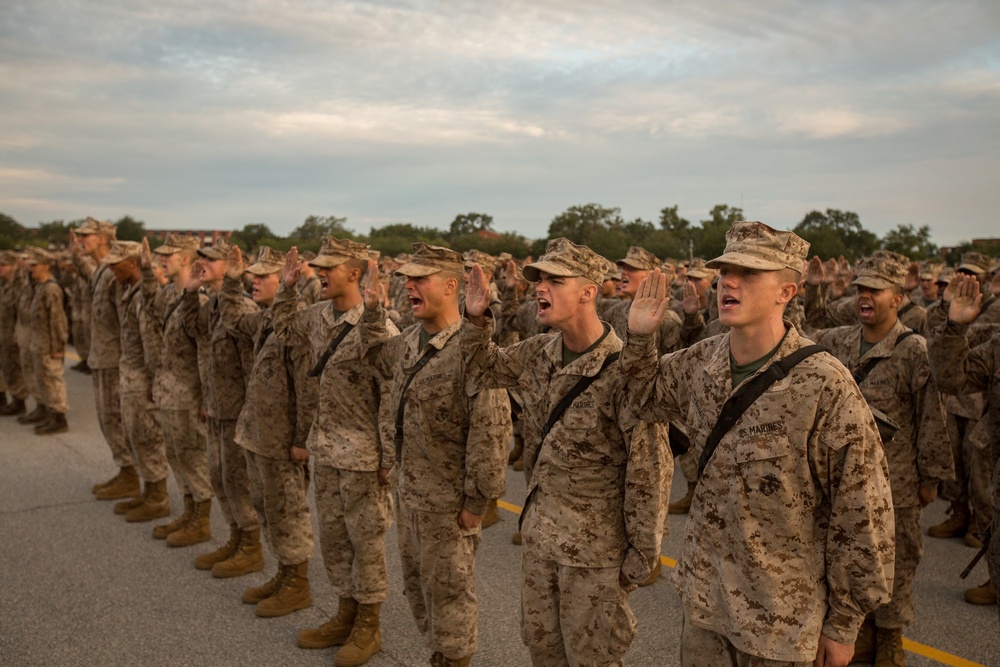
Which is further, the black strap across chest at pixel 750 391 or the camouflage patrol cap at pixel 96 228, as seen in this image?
the camouflage patrol cap at pixel 96 228

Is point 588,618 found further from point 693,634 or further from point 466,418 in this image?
point 466,418

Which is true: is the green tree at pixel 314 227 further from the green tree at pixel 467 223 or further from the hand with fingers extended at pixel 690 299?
the hand with fingers extended at pixel 690 299

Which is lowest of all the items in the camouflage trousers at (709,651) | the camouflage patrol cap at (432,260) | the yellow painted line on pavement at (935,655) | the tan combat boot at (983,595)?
the yellow painted line on pavement at (935,655)

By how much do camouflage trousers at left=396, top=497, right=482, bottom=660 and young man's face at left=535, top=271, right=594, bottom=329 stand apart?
1.30 metres

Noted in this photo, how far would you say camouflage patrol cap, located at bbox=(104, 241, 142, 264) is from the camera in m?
7.79

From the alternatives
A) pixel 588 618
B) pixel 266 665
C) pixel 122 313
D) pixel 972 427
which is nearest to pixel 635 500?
pixel 588 618

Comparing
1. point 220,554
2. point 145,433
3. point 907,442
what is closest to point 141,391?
point 145,433

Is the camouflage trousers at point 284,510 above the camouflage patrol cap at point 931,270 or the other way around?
the other way around

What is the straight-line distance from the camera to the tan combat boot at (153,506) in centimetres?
734

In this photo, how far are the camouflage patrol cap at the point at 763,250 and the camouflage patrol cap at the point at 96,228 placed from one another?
25.1ft

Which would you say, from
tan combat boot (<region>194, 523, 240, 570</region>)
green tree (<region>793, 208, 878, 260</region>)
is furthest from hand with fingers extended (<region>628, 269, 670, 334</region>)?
green tree (<region>793, 208, 878, 260</region>)

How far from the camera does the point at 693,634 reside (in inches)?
118

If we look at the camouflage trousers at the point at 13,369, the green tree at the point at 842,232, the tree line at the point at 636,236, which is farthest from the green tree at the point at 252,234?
the camouflage trousers at the point at 13,369

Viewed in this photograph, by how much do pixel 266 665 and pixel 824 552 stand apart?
11.2ft
